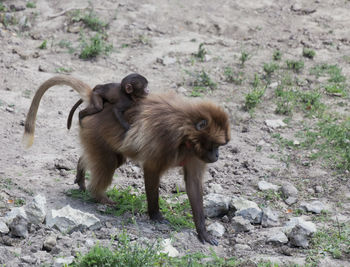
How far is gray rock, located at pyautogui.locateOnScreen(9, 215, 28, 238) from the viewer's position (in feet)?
17.7

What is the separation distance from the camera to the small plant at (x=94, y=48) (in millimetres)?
10320

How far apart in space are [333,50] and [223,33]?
2.25 m

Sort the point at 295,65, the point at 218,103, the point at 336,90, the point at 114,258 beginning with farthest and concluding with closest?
the point at 295,65 < the point at 336,90 < the point at 218,103 < the point at 114,258

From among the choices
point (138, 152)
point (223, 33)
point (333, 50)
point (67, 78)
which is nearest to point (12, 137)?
point (67, 78)

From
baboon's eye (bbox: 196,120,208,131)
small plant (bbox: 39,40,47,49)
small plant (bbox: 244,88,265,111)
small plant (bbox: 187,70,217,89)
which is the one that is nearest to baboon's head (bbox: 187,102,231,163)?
baboon's eye (bbox: 196,120,208,131)

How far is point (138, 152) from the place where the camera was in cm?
606

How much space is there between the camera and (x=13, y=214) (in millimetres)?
5629

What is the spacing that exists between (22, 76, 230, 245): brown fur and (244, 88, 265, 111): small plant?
3207mm

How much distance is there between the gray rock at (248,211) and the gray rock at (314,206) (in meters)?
0.68

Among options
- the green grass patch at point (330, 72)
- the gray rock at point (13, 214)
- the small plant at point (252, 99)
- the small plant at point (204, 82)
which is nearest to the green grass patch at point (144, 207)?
the gray rock at point (13, 214)

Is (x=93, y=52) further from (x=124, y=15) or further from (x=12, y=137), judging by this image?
(x=12, y=137)

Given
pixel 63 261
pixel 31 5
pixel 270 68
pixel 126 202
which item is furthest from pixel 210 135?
pixel 31 5

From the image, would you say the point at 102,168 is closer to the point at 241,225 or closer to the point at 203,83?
the point at 241,225

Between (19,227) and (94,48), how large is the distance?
216 inches
